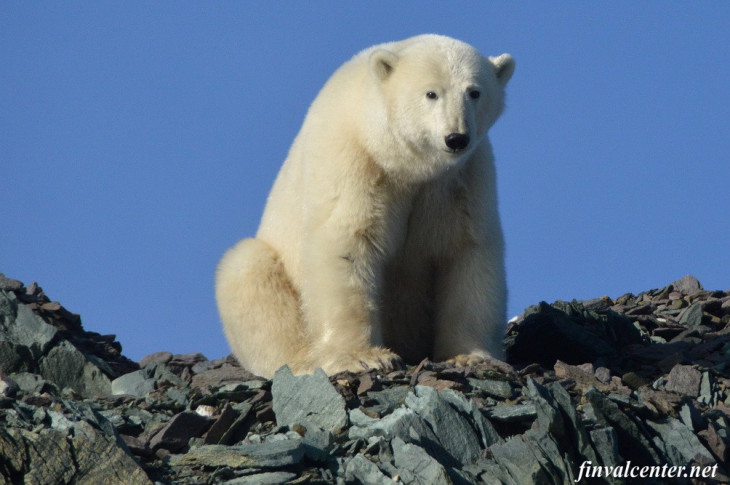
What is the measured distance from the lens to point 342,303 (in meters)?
9.70

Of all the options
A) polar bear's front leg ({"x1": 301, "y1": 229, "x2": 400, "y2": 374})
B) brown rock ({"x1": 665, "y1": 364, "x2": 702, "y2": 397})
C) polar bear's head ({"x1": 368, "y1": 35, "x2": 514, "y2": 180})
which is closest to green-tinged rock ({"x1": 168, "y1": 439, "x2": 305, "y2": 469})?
polar bear's front leg ({"x1": 301, "y1": 229, "x2": 400, "y2": 374})

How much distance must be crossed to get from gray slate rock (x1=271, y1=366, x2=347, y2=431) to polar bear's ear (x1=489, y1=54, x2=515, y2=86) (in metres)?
3.59

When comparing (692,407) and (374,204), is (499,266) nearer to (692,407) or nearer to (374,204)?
(374,204)

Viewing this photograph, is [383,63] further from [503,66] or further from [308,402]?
[308,402]

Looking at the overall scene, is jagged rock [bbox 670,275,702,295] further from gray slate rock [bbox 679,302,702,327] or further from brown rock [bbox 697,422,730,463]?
brown rock [bbox 697,422,730,463]

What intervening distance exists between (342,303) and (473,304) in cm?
122

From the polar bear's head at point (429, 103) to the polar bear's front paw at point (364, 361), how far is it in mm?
1608

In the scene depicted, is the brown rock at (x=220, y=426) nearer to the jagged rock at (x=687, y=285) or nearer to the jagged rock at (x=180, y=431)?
the jagged rock at (x=180, y=431)

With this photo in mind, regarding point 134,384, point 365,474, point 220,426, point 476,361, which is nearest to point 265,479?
point 365,474

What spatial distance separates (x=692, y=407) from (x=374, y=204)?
3.18 meters

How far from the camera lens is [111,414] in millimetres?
8750

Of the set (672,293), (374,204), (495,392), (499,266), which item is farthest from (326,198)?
(672,293)

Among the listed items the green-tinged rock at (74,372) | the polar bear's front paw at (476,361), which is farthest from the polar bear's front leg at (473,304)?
the green-tinged rock at (74,372)

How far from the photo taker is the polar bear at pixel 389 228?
31.4 ft
